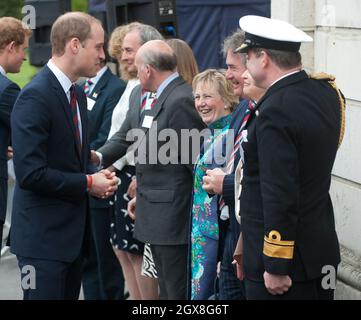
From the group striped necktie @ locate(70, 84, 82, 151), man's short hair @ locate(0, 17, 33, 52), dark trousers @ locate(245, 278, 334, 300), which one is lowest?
dark trousers @ locate(245, 278, 334, 300)

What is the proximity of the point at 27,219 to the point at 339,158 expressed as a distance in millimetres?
2245

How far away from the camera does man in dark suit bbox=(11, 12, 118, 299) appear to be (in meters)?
4.21

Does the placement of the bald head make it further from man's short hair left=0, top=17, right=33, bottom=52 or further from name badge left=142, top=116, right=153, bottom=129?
man's short hair left=0, top=17, right=33, bottom=52

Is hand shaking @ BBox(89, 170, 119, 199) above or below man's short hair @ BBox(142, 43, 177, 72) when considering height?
below

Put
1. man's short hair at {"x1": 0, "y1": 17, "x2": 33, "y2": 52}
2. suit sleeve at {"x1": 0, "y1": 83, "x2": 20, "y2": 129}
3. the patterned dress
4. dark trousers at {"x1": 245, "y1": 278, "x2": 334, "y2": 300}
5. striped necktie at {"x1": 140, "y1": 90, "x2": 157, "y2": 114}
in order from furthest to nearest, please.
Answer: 1. striped necktie at {"x1": 140, "y1": 90, "x2": 157, "y2": 114}
2. man's short hair at {"x1": 0, "y1": 17, "x2": 33, "y2": 52}
3. suit sleeve at {"x1": 0, "y1": 83, "x2": 20, "y2": 129}
4. the patterned dress
5. dark trousers at {"x1": 245, "y1": 278, "x2": 334, "y2": 300}

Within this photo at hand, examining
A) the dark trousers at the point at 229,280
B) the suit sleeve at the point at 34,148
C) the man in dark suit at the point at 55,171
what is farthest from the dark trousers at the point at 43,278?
the dark trousers at the point at 229,280

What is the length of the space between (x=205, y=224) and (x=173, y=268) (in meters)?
0.63

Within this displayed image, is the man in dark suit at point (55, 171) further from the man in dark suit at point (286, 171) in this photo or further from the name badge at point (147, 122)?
the man in dark suit at point (286, 171)

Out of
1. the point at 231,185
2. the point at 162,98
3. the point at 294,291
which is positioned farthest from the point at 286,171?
the point at 162,98

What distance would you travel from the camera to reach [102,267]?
6.36 meters

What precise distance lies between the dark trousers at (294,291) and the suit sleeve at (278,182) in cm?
16

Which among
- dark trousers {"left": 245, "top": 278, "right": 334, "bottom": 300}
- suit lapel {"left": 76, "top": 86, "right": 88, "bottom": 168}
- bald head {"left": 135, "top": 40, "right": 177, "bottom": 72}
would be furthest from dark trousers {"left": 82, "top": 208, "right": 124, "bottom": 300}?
dark trousers {"left": 245, "top": 278, "right": 334, "bottom": 300}

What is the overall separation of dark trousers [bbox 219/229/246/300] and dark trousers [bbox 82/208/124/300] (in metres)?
1.93

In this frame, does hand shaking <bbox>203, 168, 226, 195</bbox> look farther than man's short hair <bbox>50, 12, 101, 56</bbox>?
No
